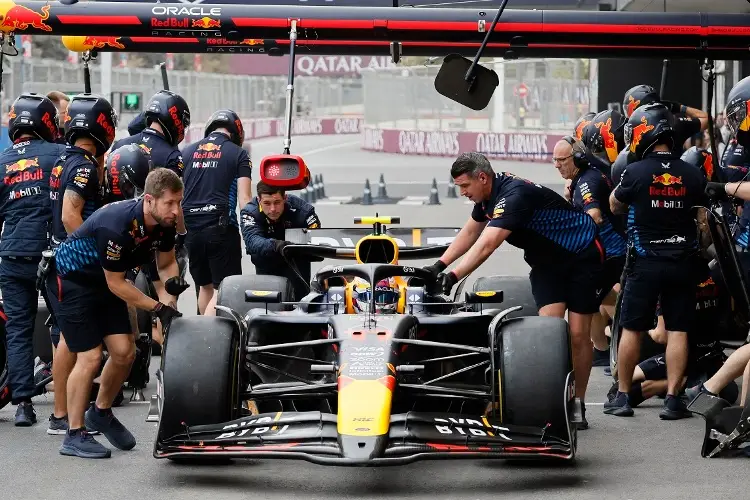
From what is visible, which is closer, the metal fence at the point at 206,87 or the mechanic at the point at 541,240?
the mechanic at the point at 541,240

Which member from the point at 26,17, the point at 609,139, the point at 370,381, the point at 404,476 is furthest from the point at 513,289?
the point at 26,17

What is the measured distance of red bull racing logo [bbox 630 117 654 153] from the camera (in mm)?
9367

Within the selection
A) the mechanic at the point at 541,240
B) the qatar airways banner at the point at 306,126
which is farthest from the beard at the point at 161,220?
the qatar airways banner at the point at 306,126

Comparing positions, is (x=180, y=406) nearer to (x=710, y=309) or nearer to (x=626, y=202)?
(x=626, y=202)

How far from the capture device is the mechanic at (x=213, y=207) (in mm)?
11438

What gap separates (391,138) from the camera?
143 feet

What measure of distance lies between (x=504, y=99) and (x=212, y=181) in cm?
2629

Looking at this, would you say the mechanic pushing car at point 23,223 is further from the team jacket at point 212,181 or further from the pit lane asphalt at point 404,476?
the team jacket at point 212,181

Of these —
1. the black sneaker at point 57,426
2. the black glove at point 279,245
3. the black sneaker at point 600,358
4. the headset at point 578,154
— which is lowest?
the black sneaker at point 600,358

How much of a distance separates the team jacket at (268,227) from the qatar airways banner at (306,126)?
35.7m

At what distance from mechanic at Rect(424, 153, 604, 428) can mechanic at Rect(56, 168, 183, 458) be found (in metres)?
1.68

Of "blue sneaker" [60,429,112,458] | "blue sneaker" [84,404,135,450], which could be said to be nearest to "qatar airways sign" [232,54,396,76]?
"blue sneaker" [84,404,135,450]

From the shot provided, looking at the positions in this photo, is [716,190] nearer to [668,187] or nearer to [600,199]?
[668,187]

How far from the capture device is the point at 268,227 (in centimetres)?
1062
